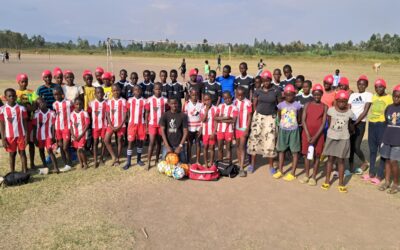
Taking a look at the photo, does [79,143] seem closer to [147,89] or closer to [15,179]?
[15,179]

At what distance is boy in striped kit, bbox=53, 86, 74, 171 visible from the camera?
23.9 feet

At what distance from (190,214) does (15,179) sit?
3.54 metres

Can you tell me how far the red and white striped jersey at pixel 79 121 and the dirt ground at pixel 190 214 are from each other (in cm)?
93

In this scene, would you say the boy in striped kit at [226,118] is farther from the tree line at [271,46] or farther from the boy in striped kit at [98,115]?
the tree line at [271,46]

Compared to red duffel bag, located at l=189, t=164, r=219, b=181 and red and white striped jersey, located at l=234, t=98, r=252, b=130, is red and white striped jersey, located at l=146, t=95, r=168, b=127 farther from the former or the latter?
red and white striped jersey, located at l=234, t=98, r=252, b=130

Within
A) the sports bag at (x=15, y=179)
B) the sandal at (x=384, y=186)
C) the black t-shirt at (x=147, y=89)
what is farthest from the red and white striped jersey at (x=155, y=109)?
the sandal at (x=384, y=186)

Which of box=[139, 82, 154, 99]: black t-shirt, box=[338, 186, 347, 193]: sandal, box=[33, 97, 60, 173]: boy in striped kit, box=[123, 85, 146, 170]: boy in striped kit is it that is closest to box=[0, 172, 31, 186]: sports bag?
box=[33, 97, 60, 173]: boy in striped kit

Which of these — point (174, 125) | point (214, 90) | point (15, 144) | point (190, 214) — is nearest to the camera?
point (190, 214)

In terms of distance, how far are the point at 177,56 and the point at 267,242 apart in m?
62.1

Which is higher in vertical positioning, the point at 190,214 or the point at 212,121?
the point at 212,121

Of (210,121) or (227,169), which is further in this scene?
(210,121)

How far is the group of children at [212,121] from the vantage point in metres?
6.58

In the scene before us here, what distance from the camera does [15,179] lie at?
6.43 m

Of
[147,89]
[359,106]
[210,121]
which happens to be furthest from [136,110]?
[359,106]
